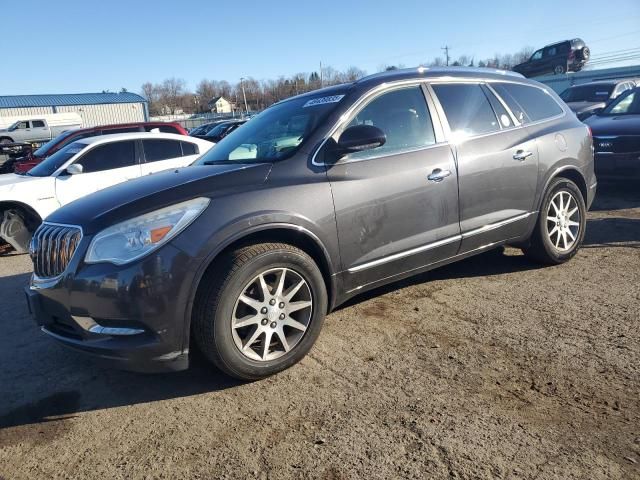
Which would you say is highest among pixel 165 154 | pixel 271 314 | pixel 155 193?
pixel 165 154

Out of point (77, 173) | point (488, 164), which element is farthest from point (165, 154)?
point (488, 164)

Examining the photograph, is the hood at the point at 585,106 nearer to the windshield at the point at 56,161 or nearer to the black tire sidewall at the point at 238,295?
the windshield at the point at 56,161

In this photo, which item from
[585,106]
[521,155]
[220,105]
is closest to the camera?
[521,155]

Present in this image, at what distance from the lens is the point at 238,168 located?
129 inches

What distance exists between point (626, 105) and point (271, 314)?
27.6 ft

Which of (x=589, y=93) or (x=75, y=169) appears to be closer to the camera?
(x=75, y=169)

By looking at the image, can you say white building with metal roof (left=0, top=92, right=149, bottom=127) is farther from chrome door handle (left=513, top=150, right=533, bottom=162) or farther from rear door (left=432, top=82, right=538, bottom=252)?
chrome door handle (left=513, top=150, right=533, bottom=162)

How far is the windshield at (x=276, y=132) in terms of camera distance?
11.7 feet

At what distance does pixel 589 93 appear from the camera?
14.2 metres

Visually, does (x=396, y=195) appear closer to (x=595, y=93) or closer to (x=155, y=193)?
(x=155, y=193)

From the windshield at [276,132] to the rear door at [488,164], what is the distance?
105 cm

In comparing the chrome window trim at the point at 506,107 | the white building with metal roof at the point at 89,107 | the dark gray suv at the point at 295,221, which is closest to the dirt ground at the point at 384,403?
the dark gray suv at the point at 295,221

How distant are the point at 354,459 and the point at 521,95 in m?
3.87

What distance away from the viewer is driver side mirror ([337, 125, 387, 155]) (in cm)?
329
